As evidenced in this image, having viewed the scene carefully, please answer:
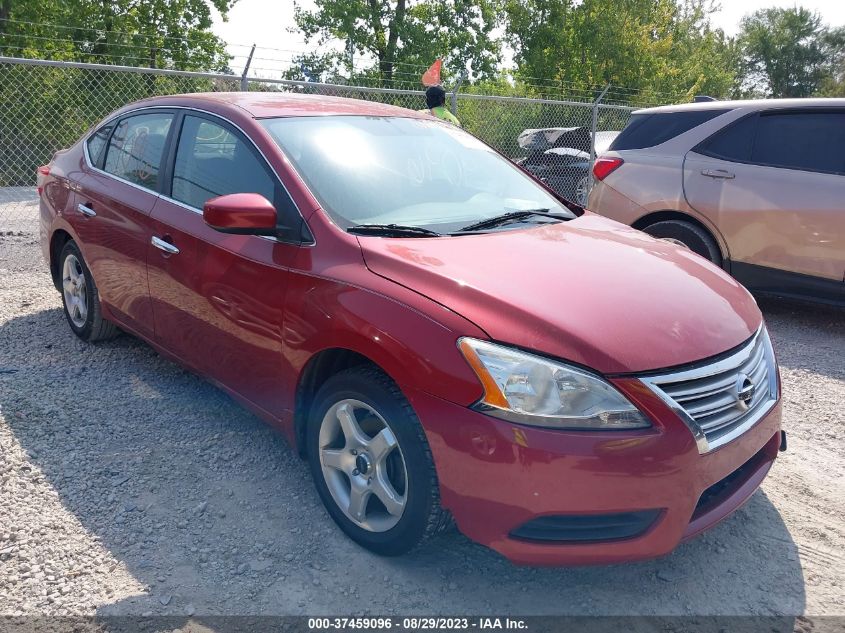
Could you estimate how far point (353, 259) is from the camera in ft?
8.84

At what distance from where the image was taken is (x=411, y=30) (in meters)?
27.6

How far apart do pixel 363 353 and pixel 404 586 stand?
84 centimetres

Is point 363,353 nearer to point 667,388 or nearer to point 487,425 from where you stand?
point 487,425

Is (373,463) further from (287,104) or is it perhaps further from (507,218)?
(287,104)

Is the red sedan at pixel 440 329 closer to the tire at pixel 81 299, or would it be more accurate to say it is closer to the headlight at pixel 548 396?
the headlight at pixel 548 396

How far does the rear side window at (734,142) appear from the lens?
5.90 metres

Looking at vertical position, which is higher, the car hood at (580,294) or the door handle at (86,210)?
the car hood at (580,294)

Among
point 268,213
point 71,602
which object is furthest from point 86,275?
point 71,602

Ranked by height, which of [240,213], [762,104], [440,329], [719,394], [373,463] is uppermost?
[762,104]

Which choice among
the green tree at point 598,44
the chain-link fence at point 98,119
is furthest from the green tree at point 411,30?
the chain-link fence at point 98,119

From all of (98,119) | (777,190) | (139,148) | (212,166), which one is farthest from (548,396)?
(98,119)

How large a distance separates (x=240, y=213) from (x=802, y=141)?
481 cm

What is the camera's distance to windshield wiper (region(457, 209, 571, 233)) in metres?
3.07

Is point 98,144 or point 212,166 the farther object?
point 98,144
